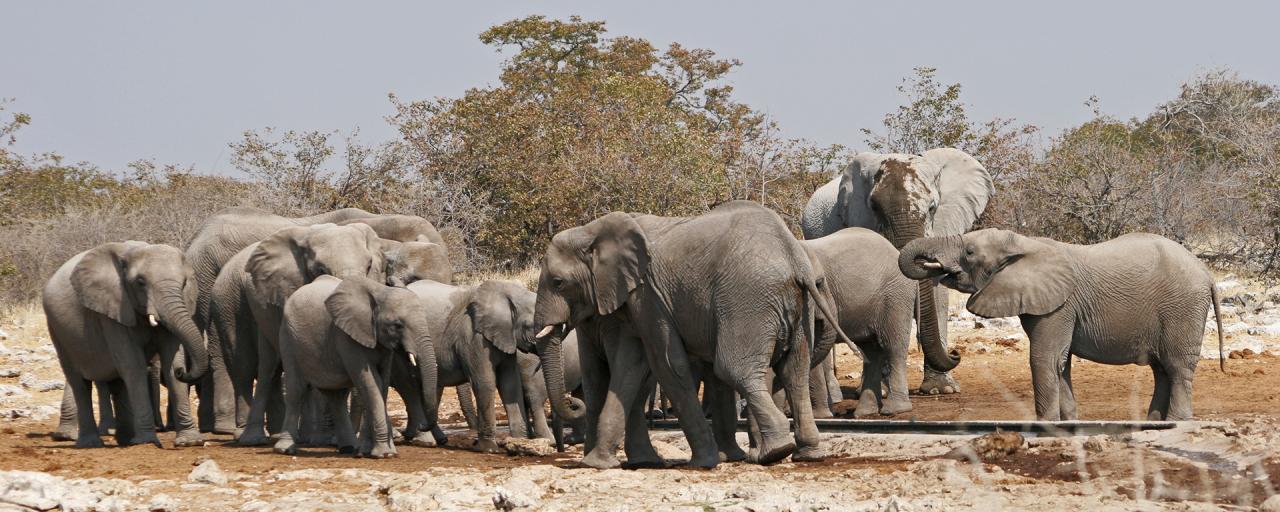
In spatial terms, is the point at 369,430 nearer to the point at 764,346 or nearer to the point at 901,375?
the point at 764,346

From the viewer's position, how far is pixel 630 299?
10.3 metres

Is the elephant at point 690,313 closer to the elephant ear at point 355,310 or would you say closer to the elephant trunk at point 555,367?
the elephant trunk at point 555,367

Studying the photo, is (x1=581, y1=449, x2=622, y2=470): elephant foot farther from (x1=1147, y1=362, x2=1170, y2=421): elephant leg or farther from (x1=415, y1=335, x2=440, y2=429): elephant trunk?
(x1=1147, y1=362, x2=1170, y2=421): elephant leg

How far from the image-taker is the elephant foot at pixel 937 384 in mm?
16062

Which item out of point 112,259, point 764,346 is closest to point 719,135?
point 112,259

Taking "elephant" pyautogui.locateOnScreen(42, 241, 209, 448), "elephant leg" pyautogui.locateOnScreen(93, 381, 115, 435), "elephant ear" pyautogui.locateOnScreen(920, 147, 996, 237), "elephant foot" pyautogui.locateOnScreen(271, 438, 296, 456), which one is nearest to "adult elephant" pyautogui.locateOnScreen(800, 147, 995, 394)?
"elephant ear" pyautogui.locateOnScreen(920, 147, 996, 237)

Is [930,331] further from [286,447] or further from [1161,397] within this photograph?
[286,447]

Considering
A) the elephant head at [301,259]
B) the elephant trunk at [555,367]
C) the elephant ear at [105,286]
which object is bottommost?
the elephant trunk at [555,367]

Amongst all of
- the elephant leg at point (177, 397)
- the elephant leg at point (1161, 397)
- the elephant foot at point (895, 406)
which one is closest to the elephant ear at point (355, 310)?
the elephant leg at point (177, 397)

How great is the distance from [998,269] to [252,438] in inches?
226

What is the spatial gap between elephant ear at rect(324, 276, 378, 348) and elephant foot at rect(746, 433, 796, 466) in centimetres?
303

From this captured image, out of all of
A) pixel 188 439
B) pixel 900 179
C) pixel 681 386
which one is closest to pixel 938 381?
pixel 900 179

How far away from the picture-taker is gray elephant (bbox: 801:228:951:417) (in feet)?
45.4

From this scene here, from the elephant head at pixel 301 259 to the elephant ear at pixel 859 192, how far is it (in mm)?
5741
